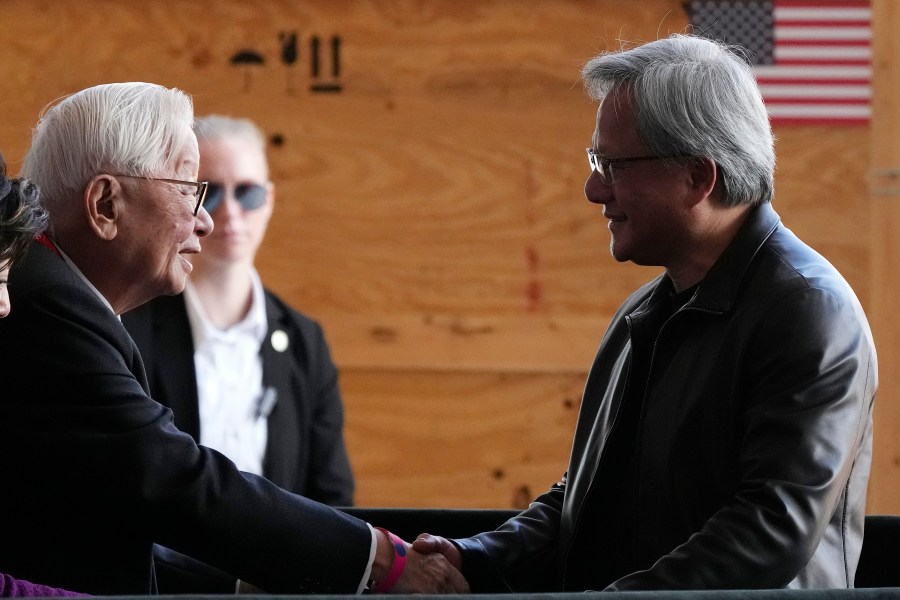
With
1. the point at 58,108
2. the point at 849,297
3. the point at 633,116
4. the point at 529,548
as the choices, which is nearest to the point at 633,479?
the point at 529,548

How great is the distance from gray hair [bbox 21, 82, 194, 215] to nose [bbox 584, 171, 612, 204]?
0.74m

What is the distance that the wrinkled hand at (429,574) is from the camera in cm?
212

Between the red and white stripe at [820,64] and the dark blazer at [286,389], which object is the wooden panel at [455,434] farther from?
the red and white stripe at [820,64]

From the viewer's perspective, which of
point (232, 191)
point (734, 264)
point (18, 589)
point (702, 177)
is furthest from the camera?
point (232, 191)

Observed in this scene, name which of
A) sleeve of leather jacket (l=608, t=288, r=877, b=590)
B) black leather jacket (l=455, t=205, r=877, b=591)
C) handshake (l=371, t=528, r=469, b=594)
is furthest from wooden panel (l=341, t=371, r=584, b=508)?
sleeve of leather jacket (l=608, t=288, r=877, b=590)

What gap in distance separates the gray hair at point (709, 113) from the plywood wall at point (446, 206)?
95.7 inches

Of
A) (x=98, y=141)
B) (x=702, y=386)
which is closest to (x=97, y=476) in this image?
(x=98, y=141)

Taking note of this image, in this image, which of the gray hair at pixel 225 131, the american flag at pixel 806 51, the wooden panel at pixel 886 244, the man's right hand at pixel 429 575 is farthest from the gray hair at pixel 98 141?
the wooden panel at pixel 886 244

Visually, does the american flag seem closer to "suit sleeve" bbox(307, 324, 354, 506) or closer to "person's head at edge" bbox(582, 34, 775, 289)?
A: "suit sleeve" bbox(307, 324, 354, 506)

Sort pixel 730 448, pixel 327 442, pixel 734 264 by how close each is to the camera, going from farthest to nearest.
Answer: pixel 327 442 → pixel 734 264 → pixel 730 448

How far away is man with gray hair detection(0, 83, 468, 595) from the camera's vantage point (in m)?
1.91

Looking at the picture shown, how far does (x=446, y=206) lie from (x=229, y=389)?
4.73ft

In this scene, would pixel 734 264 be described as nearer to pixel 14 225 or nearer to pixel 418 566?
pixel 418 566

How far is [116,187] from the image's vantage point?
2.07 meters
